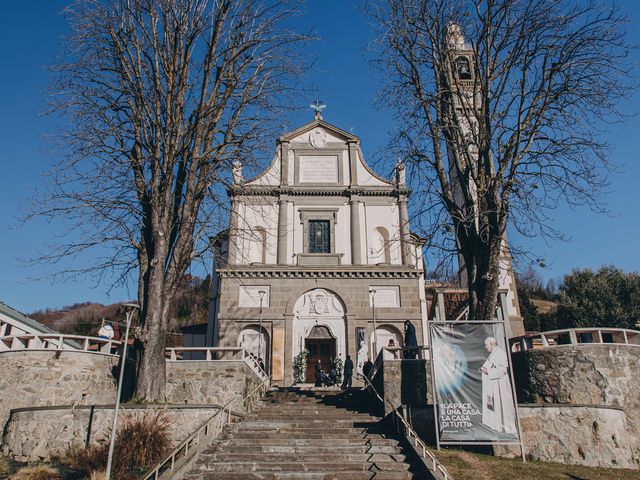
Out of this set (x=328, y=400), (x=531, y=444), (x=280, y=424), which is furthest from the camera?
(x=328, y=400)

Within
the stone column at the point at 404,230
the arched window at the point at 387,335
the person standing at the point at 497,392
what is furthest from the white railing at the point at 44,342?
the stone column at the point at 404,230

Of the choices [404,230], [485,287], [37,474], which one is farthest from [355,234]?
[37,474]

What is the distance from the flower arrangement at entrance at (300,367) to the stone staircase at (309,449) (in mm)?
7120

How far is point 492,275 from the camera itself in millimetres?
13523

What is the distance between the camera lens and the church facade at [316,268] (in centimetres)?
2334

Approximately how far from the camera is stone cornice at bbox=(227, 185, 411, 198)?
25.9m

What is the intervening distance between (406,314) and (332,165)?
352 inches

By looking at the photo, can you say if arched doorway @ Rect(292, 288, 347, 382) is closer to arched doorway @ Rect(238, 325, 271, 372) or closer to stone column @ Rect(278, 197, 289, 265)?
arched doorway @ Rect(238, 325, 271, 372)

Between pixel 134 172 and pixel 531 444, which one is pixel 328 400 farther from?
pixel 134 172

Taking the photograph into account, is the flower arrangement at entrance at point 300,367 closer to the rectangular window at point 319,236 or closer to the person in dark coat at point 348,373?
the person in dark coat at point 348,373

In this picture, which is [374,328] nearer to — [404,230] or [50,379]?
[404,230]

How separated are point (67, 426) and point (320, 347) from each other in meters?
13.2

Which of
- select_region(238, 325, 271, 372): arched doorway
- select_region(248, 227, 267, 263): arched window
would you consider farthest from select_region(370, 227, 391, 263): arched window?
select_region(238, 325, 271, 372): arched doorway

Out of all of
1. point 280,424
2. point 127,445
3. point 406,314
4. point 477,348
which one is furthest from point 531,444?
point 406,314
